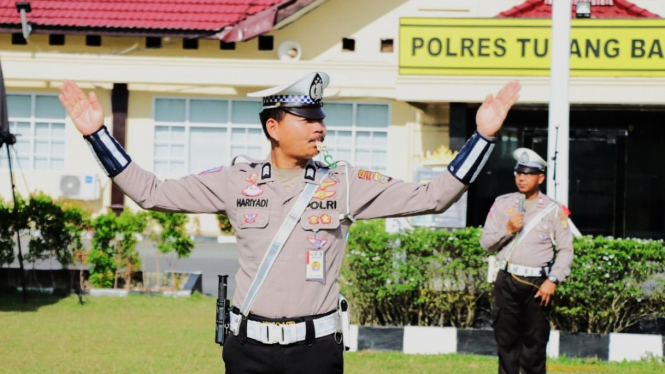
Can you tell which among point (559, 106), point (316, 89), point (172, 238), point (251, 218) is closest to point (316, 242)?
point (251, 218)

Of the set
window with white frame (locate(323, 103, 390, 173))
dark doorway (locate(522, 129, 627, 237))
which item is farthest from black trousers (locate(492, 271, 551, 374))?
window with white frame (locate(323, 103, 390, 173))

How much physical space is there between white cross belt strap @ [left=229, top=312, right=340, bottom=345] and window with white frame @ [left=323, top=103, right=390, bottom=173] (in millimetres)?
19312

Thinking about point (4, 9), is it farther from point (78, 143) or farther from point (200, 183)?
point (200, 183)

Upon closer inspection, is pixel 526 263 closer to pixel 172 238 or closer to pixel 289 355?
pixel 289 355

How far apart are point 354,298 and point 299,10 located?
13421 millimetres

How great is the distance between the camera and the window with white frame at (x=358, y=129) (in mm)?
A: 24531

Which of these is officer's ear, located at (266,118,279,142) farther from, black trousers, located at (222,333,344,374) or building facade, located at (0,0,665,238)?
building facade, located at (0,0,665,238)

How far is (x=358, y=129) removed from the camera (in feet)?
80.7

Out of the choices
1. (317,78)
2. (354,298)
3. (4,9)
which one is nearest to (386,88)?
(4,9)

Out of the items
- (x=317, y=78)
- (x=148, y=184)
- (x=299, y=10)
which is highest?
(x=299, y=10)

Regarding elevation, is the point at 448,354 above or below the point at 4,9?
below

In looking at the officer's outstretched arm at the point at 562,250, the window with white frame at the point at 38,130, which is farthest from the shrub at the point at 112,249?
the window with white frame at the point at 38,130

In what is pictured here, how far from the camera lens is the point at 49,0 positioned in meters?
24.4

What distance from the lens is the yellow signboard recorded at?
2141cm
